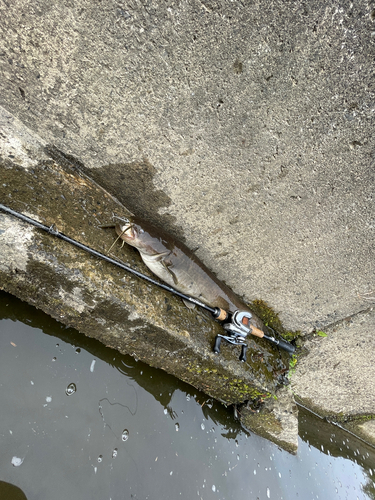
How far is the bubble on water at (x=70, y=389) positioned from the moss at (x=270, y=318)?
1988 millimetres

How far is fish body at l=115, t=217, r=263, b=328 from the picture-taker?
219 centimetres

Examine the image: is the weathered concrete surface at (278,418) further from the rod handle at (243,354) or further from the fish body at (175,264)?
the fish body at (175,264)

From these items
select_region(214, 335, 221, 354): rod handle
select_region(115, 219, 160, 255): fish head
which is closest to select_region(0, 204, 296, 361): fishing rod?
select_region(214, 335, 221, 354): rod handle

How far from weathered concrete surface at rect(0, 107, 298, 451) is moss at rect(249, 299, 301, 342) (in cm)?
68

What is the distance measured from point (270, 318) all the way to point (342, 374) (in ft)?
4.72

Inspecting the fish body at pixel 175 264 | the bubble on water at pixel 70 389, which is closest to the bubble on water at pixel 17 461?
the bubble on water at pixel 70 389

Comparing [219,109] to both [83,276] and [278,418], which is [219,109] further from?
[278,418]

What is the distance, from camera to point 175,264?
8.02ft

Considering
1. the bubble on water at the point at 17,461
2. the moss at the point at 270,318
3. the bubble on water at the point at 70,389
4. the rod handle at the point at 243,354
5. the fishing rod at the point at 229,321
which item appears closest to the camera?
the bubble on water at the point at 17,461

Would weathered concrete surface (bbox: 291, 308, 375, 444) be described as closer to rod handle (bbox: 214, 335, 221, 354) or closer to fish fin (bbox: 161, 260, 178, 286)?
rod handle (bbox: 214, 335, 221, 354)

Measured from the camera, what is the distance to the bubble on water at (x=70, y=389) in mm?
2109

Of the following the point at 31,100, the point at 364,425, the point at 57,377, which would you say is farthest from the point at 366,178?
the point at 364,425

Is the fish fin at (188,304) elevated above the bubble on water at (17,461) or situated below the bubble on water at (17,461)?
above

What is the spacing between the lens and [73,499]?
5.93 feet
